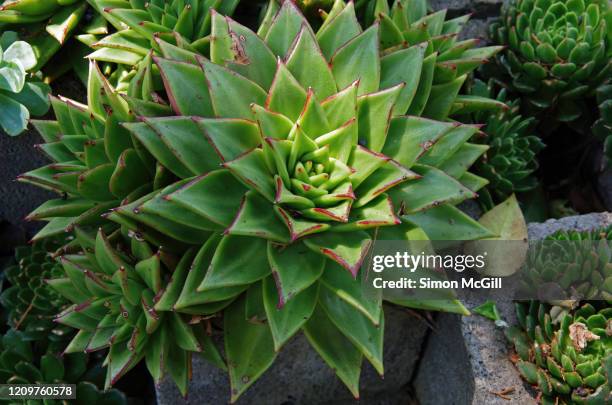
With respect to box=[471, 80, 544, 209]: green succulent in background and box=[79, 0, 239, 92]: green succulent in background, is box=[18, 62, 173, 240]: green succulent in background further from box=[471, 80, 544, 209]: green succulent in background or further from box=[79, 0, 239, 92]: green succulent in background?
box=[471, 80, 544, 209]: green succulent in background

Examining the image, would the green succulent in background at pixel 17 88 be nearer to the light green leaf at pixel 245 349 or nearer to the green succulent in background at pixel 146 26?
the green succulent in background at pixel 146 26

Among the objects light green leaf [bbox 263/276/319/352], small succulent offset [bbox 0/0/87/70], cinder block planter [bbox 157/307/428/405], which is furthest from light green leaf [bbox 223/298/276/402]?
small succulent offset [bbox 0/0/87/70]

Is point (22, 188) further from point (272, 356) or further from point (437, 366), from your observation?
point (437, 366)

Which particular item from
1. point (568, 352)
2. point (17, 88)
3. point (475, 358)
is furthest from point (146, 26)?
point (568, 352)

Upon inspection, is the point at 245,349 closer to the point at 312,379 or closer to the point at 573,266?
the point at 312,379

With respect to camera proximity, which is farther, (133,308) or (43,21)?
(43,21)

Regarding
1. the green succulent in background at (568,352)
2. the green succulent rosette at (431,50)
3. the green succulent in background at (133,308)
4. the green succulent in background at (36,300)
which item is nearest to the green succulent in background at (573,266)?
the green succulent in background at (568,352)

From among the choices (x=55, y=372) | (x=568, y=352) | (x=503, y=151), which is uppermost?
(x=503, y=151)

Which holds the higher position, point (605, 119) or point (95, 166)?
point (95, 166)
